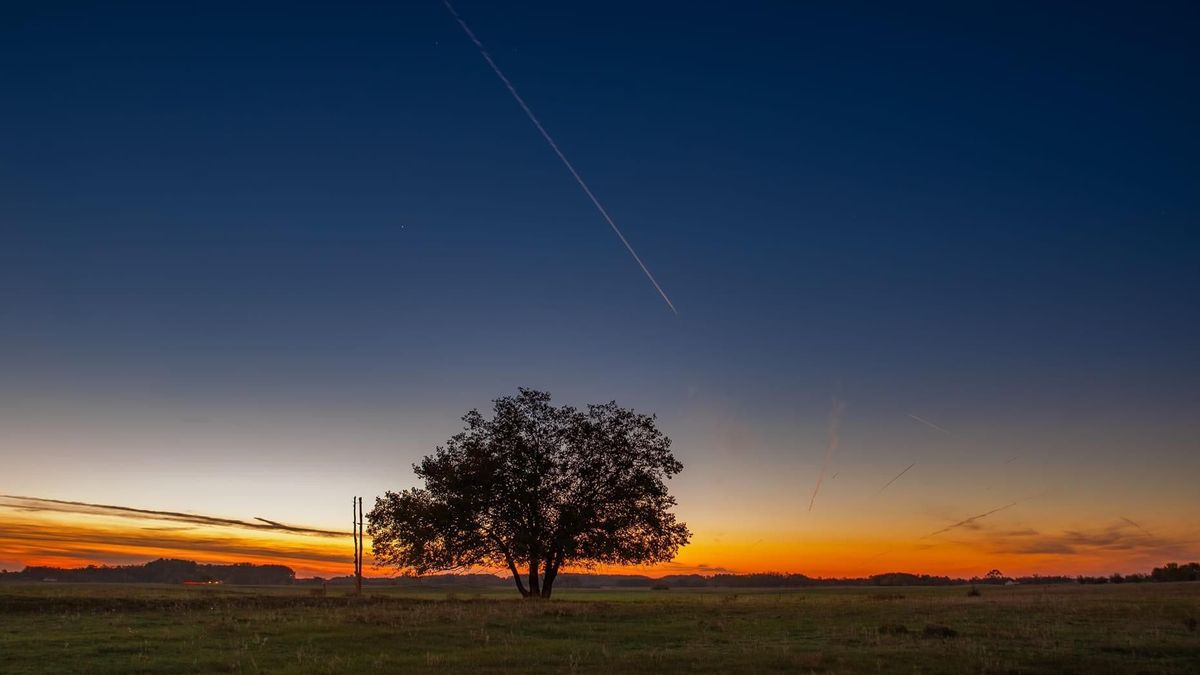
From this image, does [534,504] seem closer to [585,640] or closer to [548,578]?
[548,578]

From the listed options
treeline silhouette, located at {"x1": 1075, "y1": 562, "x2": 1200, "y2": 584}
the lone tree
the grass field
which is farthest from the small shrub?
treeline silhouette, located at {"x1": 1075, "y1": 562, "x2": 1200, "y2": 584}

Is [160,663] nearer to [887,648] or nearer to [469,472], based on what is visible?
[887,648]

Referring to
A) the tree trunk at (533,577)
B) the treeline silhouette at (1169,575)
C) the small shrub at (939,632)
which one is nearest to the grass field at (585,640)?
the small shrub at (939,632)

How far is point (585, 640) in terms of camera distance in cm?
2855

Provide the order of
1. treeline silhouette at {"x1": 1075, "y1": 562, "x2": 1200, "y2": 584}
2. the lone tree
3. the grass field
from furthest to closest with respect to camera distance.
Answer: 1. treeline silhouette at {"x1": 1075, "y1": 562, "x2": 1200, "y2": 584}
2. the lone tree
3. the grass field

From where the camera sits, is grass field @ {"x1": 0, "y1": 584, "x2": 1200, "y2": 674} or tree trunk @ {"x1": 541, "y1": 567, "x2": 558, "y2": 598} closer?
grass field @ {"x1": 0, "y1": 584, "x2": 1200, "y2": 674}

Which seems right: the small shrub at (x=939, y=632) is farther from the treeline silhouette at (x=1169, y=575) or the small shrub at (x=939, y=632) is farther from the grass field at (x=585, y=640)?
the treeline silhouette at (x=1169, y=575)

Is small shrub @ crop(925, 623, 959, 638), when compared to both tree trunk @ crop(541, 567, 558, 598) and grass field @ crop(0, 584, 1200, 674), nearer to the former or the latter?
grass field @ crop(0, 584, 1200, 674)

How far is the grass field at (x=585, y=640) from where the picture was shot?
21.8m

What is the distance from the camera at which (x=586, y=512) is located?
188 feet

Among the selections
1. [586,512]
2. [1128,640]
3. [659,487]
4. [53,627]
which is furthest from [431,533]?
[1128,640]

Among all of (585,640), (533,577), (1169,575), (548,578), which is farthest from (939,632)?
(1169,575)

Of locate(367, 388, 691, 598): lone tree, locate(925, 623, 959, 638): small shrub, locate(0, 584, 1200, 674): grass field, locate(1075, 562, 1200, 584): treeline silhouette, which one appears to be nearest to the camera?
locate(0, 584, 1200, 674): grass field

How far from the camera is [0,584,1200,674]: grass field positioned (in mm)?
21750
